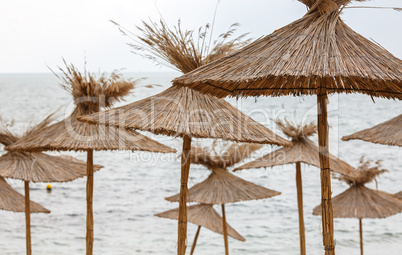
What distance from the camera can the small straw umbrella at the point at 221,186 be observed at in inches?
299

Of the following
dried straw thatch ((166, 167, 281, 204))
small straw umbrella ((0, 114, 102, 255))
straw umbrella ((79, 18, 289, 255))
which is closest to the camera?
straw umbrella ((79, 18, 289, 255))

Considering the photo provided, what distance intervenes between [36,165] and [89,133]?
1.19 m

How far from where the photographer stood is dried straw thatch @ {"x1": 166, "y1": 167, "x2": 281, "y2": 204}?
24.9ft

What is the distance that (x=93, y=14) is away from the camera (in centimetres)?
3388

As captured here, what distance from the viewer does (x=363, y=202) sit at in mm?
8789

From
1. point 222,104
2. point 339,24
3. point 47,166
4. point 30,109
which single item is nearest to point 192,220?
point 47,166

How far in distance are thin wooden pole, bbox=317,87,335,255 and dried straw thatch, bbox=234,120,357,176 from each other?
3187mm

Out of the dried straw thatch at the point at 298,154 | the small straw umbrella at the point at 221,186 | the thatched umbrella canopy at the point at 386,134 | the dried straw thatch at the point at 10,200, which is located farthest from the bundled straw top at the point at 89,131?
the thatched umbrella canopy at the point at 386,134

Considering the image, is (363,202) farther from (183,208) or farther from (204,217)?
(183,208)

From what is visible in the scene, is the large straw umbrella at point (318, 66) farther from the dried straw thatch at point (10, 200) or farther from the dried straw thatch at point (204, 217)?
the dried straw thatch at point (204, 217)

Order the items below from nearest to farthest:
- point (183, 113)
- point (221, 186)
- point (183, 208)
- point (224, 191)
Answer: point (183, 113) → point (183, 208) → point (224, 191) → point (221, 186)

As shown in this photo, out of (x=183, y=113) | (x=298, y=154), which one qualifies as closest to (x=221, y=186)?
(x=298, y=154)

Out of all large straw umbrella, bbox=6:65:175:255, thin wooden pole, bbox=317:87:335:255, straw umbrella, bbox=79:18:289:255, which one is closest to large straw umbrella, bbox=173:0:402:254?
thin wooden pole, bbox=317:87:335:255

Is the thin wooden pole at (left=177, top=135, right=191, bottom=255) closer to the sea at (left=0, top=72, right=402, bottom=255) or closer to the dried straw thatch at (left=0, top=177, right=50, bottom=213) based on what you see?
the sea at (left=0, top=72, right=402, bottom=255)
